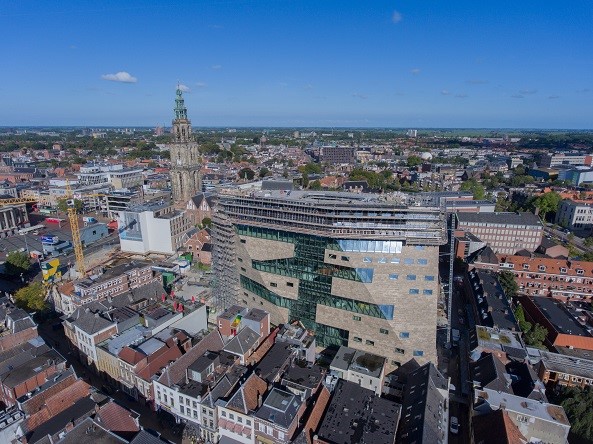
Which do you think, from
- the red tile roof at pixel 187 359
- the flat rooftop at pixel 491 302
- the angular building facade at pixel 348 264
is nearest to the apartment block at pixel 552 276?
the flat rooftop at pixel 491 302

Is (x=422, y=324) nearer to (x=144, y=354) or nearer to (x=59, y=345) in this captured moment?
(x=144, y=354)

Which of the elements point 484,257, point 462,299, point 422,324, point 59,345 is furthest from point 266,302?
point 484,257

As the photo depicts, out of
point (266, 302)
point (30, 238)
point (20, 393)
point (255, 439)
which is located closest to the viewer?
point (255, 439)

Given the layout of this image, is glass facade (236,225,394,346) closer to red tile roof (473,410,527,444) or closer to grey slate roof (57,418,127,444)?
red tile roof (473,410,527,444)

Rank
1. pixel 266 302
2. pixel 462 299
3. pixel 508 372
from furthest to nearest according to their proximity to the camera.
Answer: pixel 462 299 → pixel 266 302 → pixel 508 372

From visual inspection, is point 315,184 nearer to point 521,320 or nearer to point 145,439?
point 521,320

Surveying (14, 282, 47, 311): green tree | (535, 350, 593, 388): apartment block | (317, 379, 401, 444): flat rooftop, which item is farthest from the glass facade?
(14, 282, 47, 311): green tree

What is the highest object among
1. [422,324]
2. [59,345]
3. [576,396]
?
[422,324]
